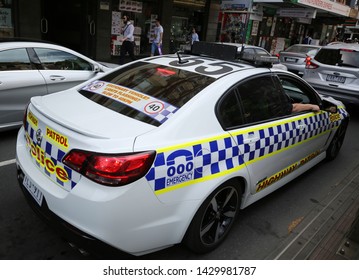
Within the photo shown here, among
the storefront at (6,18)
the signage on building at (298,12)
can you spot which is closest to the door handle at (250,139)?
the storefront at (6,18)

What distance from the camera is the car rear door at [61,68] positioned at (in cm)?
500

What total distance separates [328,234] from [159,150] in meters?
2.11

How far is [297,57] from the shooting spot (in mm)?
12195

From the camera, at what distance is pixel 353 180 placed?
467 centimetres

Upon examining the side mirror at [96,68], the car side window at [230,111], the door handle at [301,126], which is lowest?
the side mirror at [96,68]

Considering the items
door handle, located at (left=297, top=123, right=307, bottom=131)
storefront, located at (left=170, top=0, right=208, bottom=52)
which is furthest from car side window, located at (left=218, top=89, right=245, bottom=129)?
storefront, located at (left=170, top=0, right=208, bottom=52)

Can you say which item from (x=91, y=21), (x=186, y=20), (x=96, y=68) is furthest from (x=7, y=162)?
(x=186, y=20)

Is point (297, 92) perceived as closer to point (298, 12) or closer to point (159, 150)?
point (159, 150)

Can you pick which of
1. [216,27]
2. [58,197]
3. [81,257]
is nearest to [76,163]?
[58,197]

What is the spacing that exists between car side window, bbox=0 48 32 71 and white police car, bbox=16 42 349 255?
2.09m

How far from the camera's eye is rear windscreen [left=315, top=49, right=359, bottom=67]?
744cm

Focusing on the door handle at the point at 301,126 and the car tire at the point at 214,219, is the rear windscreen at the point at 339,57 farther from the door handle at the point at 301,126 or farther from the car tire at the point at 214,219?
the car tire at the point at 214,219

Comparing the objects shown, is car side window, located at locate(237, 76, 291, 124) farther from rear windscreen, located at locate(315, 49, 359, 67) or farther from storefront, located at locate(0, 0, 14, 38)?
storefront, located at locate(0, 0, 14, 38)

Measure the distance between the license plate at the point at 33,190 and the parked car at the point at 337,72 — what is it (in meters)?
6.99
